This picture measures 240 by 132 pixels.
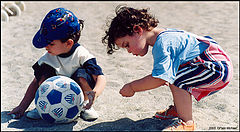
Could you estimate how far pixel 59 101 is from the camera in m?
2.95

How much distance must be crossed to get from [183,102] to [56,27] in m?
1.33

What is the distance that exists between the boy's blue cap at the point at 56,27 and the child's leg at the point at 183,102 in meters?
1.11

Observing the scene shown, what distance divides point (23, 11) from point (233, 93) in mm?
6806

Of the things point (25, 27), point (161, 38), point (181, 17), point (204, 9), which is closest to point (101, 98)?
point (161, 38)

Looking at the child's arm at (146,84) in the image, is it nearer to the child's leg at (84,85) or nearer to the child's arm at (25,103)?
the child's leg at (84,85)

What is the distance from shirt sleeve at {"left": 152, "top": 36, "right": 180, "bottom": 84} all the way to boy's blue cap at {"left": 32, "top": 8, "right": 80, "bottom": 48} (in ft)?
2.92

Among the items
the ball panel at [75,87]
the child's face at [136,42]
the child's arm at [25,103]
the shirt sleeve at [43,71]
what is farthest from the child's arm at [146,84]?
the child's arm at [25,103]

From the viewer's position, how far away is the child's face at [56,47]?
313 centimetres

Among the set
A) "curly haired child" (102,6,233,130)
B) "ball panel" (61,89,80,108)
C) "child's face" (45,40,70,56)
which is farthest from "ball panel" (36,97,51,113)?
"curly haired child" (102,6,233,130)

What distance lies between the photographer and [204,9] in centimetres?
942

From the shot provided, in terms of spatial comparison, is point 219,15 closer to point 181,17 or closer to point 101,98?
point 181,17

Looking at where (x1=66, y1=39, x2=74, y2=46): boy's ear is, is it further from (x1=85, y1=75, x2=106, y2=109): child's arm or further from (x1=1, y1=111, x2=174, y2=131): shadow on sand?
(x1=1, y1=111, x2=174, y2=131): shadow on sand

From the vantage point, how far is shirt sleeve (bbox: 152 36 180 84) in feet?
8.36

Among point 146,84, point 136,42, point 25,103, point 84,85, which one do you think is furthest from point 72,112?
point 136,42
